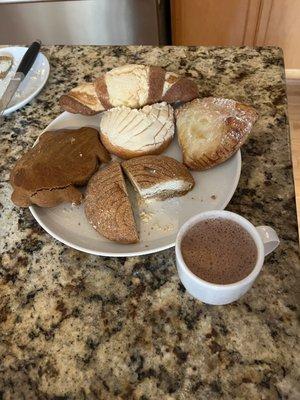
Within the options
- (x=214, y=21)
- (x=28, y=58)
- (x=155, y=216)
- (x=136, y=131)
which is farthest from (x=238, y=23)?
(x=155, y=216)

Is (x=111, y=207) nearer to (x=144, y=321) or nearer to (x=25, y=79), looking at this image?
(x=144, y=321)

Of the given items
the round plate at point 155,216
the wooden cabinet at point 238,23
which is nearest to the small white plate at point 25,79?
the round plate at point 155,216

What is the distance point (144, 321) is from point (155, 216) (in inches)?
6.9

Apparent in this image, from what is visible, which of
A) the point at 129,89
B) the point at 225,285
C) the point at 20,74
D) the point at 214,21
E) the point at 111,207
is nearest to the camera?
the point at 225,285

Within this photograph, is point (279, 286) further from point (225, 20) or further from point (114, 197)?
point (225, 20)

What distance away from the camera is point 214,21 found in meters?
1.70

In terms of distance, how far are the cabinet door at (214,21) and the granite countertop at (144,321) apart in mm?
1082

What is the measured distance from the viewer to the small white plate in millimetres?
923

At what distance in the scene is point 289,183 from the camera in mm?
725

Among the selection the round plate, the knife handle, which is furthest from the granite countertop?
the knife handle

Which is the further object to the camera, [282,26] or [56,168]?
[282,26]

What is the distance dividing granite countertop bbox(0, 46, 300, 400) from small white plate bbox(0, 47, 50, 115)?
0.24 metres

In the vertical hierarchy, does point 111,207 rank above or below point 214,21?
above

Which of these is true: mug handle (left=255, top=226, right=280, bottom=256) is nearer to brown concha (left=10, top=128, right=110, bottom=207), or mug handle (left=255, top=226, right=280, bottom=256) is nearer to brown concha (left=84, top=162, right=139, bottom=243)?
brown concha (left=84, top=162, right=139, bottom=243)
